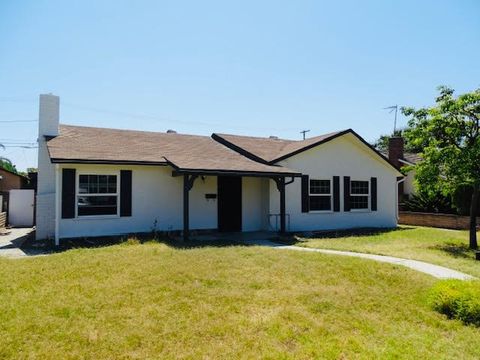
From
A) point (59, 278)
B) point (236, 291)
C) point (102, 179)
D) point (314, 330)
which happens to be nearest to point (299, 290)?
point (236, 291)

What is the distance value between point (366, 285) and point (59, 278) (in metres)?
5.83

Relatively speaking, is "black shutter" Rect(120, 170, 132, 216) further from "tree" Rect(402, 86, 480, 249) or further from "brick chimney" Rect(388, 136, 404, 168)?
"brick chimney" Rect(388, 136, 404, 168)

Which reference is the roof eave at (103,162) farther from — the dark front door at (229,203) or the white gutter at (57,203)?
the dark front door at (229,203)

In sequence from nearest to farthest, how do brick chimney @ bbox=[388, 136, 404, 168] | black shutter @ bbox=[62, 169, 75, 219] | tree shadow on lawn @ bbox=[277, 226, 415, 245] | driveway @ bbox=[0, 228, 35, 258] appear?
driveway @ bbox=[0, 228, 35, 258], black shutter @ bbox=[62, 169, 75, 219], tree shadow on lawn @ bbox=[277, 226, 415, 245], brick chimney @ bbox=[388, 136, 404, 168]

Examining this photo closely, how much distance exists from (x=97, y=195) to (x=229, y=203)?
490 cm

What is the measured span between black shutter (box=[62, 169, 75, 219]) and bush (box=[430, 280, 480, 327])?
32.9 feet

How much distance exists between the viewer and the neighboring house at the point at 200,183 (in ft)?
38.7

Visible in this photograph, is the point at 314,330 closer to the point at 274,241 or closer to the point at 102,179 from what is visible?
the point at 274,241

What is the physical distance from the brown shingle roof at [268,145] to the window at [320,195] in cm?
170

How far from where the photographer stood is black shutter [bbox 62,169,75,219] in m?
11.3

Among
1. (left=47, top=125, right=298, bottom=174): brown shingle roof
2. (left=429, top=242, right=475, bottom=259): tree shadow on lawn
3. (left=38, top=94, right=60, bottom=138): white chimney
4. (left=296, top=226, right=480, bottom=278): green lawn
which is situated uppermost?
(left=38, top=94, right=60, bottom=138): white chimney

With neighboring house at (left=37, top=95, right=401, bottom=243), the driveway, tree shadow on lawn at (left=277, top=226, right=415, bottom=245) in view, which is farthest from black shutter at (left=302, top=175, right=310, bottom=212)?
the driveway

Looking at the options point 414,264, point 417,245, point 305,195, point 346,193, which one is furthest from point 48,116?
point 417,245

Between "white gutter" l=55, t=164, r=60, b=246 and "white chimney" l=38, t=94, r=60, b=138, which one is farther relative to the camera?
"white chimney" l=38, t=94, r=60, b=138
